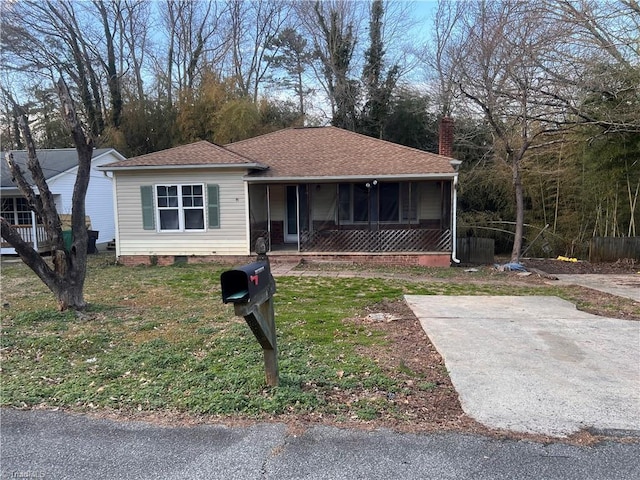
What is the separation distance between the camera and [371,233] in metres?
12.9

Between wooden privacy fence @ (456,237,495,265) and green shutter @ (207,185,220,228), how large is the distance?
7.59 m

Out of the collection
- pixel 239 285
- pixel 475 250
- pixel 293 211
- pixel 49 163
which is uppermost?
pixel 49 163

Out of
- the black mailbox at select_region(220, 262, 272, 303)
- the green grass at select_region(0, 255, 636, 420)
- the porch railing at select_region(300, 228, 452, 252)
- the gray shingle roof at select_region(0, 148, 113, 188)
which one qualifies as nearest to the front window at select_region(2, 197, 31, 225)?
the gray shingle roof at select_region(0, 148, 113, 188)

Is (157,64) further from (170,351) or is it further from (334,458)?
(334,458)

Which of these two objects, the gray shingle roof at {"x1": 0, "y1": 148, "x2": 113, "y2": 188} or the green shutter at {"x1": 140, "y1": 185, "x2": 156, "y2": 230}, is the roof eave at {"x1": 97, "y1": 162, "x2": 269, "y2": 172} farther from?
the gray shingle roof at {"x1": 0, "y1": 148, "x2": 113, "y2": 188}

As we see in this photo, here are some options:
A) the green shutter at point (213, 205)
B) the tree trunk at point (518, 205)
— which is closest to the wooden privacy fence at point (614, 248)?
the tree trunk at point (518, 205)

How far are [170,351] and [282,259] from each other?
27.3 feet

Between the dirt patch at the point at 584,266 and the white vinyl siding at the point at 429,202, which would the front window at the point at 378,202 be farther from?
the dirt patch at the point at 584,266

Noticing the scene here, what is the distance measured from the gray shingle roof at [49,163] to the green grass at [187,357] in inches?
410

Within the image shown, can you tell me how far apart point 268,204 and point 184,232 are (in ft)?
9.03

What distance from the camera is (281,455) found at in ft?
8.91

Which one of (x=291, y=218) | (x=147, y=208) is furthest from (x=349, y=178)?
(x=147, y=208)

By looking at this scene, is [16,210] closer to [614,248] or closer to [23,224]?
[23,224]

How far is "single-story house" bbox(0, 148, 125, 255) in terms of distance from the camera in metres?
16.4
